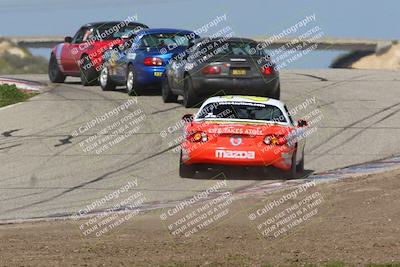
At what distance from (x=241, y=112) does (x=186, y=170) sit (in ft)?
4.09

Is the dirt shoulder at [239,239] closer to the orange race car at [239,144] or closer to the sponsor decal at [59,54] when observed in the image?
the orange race car at [239,144]

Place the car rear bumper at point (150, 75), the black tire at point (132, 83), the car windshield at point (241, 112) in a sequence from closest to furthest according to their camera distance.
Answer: the car windshield at point (241, 112)
the car rear bumper at point (150, 75)
the black tire at point (132, 83)

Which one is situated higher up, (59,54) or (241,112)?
(241,112)

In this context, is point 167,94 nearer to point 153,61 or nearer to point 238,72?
point 153,61

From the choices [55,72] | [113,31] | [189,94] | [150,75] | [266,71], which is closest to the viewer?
[266,71]

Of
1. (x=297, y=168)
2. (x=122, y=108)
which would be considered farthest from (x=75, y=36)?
(x=297, y=168)

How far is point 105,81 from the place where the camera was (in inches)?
1002

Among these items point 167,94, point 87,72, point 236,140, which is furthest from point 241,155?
point 87,72

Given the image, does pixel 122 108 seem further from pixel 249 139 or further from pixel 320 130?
pixel 249 139

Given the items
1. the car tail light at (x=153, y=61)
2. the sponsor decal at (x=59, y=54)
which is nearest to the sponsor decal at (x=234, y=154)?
the car tail light at (x=153, y=61)

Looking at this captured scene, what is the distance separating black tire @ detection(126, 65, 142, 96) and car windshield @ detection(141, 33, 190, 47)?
0.76m

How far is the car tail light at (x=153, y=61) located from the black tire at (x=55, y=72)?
20.8 ft

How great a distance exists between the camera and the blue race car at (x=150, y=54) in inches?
890

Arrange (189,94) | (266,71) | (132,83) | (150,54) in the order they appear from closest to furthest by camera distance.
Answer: (266,71) < (189,94) < (150,54) < (132,83)
